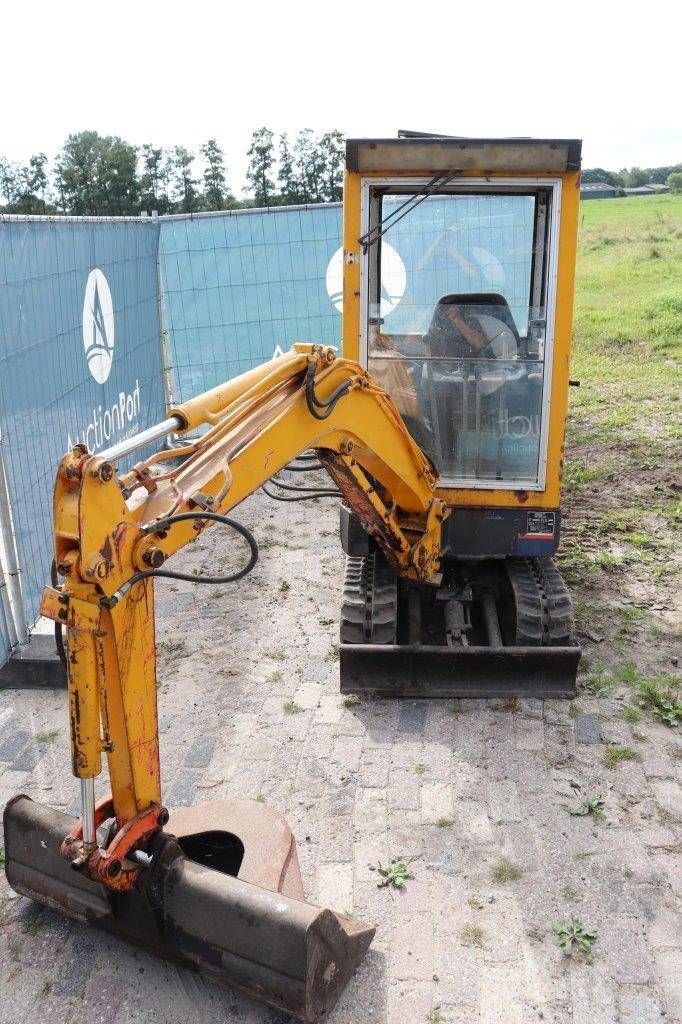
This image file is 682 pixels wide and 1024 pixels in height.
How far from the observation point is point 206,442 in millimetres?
3363

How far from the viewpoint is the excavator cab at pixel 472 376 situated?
194 inches

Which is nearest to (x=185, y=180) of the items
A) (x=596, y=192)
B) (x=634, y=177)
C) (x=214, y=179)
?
(x=214, y=179)

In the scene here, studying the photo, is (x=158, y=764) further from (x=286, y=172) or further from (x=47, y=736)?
(x=286, y=172)

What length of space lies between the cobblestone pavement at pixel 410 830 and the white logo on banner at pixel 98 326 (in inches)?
100

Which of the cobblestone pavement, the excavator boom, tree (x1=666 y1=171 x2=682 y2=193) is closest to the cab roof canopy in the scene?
the excavator boom

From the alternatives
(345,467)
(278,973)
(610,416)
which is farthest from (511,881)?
(610,416)

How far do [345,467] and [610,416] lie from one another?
733 cm

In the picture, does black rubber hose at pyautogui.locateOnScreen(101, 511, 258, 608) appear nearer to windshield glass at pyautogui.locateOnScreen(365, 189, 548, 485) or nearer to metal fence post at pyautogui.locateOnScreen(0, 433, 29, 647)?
windshield glass at pyautogui.locateOnScreen(365, 189, 548, 485)

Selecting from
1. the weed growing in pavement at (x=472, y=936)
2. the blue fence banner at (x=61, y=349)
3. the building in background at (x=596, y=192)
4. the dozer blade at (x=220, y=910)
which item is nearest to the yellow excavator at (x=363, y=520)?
the dozer blade at (x=220, y=910)

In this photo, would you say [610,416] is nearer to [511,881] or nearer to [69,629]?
[511,881]

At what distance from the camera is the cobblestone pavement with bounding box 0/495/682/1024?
3.27 meters

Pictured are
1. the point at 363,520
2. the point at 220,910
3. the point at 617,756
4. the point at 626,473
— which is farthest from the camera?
the point at 626,473

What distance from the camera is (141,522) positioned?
2945 mm

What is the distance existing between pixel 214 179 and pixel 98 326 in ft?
96.6
